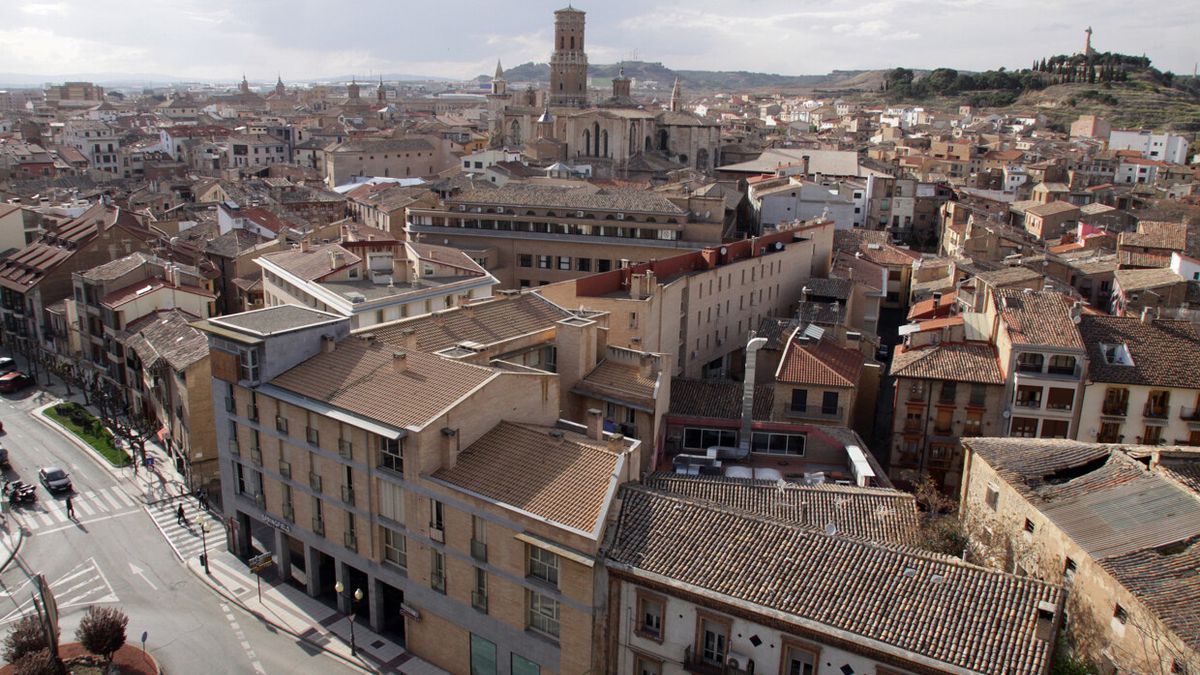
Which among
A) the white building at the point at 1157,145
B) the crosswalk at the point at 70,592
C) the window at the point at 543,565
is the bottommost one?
the crosswalk at the point at 70,592

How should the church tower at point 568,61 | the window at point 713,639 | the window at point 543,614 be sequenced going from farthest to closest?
the church tower at point 568,61, the window at point 543,614, the window at point 713,639

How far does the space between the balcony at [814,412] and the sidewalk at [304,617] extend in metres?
19.7

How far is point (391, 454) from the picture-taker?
28531 millimetres

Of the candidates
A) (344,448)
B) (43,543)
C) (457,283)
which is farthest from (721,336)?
(43,543)

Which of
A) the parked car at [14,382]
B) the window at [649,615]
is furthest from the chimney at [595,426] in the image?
the parked car at [14,382]

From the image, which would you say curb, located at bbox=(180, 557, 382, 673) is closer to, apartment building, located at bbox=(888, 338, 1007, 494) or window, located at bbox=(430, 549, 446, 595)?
window, located at bbox=(430, 549, 446, 595)

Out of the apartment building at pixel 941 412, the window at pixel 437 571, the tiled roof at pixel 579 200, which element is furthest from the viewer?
the tiled roof at pixel 579 200

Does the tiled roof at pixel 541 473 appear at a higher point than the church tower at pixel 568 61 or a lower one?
lower

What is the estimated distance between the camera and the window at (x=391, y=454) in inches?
1110

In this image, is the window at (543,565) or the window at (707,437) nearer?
the window at (543,565)

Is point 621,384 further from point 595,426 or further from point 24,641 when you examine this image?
point 24,641

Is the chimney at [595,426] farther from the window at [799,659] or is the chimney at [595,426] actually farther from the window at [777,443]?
the window at [777,443]

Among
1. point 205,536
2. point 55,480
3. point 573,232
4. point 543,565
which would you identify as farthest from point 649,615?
point 573,232

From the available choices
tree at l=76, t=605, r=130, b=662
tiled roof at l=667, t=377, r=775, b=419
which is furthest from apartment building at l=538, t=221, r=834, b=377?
tree at l=76, t=605, r=130, b=662
